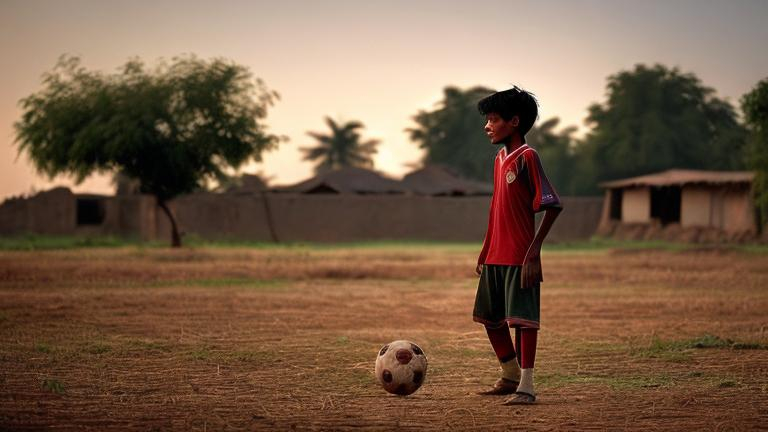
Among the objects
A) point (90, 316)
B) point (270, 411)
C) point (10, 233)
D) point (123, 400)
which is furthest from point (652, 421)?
point (10, 233)

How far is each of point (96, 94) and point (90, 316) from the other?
75.1 feet

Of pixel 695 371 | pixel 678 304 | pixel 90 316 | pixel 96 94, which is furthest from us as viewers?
→ pixel 96 94

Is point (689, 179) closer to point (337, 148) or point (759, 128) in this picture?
point (759, 128)

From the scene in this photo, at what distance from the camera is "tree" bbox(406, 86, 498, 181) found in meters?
68.8

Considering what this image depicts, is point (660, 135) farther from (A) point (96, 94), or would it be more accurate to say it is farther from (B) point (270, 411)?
(B) point (270, 411)

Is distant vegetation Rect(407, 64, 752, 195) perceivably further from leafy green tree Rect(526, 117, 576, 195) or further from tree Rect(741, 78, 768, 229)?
tree Rect(741, 78, 768, 229)

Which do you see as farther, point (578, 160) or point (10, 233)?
point (578, 160)

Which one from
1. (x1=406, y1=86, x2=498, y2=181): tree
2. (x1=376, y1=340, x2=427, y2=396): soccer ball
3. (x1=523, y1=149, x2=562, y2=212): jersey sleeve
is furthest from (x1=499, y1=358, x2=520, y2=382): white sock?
(x1=406, y1=86, x2=498, y2=181): tree

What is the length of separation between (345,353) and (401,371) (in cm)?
260

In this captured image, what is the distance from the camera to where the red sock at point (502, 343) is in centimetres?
698

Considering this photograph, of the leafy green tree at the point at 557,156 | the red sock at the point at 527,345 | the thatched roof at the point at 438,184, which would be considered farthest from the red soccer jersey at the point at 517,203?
the leafy green tree at the point at 557,156

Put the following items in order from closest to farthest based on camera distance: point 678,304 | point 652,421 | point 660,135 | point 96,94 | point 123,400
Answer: point 652,421 < point 123,400 < point 678,304 < point 96,94 < point 660,135

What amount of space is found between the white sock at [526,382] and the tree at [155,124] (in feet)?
90.1

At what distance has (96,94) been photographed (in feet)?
112
